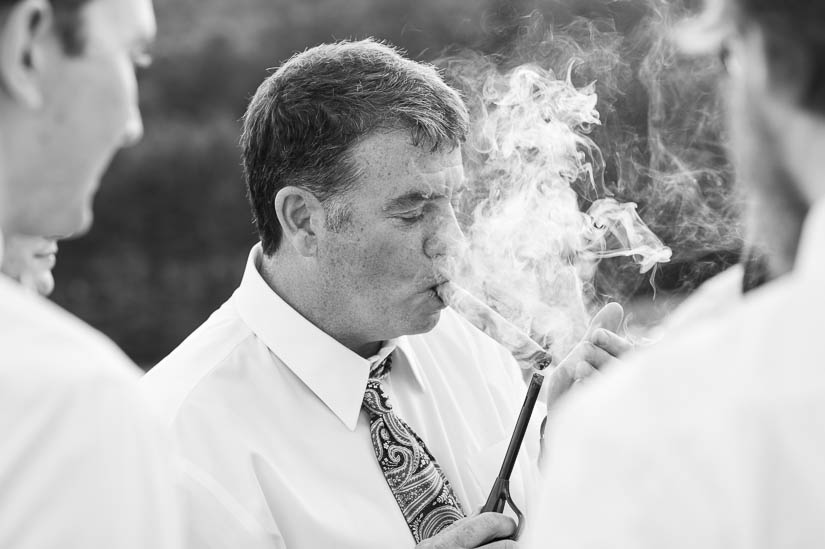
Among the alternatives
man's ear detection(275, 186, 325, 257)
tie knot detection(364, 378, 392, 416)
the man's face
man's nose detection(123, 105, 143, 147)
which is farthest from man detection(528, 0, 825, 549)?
man's ear detection(275, 186, 325, 257)

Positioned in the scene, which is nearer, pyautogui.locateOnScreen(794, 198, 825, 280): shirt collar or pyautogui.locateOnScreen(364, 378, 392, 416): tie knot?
pyautogui.locateOnScreen(794, 198, 825, 280): shirt collar

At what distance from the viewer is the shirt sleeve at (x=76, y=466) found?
1.40m

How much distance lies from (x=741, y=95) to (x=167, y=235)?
46.4 ft

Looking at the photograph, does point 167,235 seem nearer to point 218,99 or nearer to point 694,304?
point 218,99

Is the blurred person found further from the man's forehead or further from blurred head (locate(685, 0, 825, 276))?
blurred head (locate(685, 0, 825, 276))

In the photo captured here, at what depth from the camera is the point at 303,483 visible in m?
3.15

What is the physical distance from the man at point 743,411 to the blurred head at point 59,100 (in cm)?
89

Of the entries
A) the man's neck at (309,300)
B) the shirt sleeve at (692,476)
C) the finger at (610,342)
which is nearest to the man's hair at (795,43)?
the shirt sleeve at (692,476)

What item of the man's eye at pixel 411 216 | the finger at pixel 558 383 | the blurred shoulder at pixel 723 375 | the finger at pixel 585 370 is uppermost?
the blurred shoulder at pixel 723 375

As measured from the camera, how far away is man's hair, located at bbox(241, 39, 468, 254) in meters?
3.50

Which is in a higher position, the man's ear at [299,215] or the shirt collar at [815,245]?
the shirt collar at [815,245]

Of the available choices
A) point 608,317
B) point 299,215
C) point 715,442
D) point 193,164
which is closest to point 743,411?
point 715,442

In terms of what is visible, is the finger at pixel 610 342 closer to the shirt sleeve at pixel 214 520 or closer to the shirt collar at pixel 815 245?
the shirt sleeve at pixel 214 520

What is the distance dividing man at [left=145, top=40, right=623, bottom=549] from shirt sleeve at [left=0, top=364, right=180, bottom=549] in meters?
1.59
